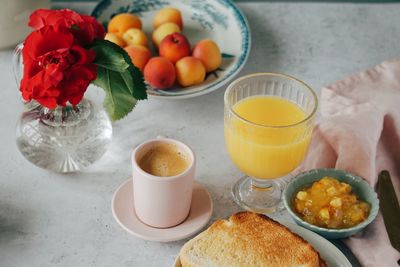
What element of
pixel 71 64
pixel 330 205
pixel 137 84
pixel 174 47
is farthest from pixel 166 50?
pixel 330 205

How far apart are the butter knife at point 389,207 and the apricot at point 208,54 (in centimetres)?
44

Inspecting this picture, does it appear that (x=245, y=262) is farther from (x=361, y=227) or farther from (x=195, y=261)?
(x=361, y=227)

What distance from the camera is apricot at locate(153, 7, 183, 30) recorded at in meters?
1.65

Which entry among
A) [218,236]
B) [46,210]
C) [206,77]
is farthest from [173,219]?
[206,77]

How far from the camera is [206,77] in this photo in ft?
5.08

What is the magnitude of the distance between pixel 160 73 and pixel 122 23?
22 cm

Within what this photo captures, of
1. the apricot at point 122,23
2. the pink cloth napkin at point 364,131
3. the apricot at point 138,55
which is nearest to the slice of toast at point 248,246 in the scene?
the pink cloth napkin at point 364,131

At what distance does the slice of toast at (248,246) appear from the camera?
3.59ft

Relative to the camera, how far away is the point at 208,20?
173 centimetres

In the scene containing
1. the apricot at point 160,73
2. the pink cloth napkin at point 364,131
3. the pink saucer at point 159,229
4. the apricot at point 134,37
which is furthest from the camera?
the apricot at point 134,37

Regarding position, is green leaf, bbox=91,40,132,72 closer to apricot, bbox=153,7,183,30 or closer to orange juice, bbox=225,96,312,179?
orange juice, bbox=225,96,312,179

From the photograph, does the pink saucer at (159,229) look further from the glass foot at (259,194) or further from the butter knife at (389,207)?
the butter knife at (389,207)

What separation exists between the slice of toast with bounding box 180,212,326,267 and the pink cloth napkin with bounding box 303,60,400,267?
132mm

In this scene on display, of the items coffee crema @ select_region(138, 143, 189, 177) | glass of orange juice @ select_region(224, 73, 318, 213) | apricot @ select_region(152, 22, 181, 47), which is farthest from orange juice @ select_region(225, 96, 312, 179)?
apricot @ select_region(152, 22, 181, 47)
